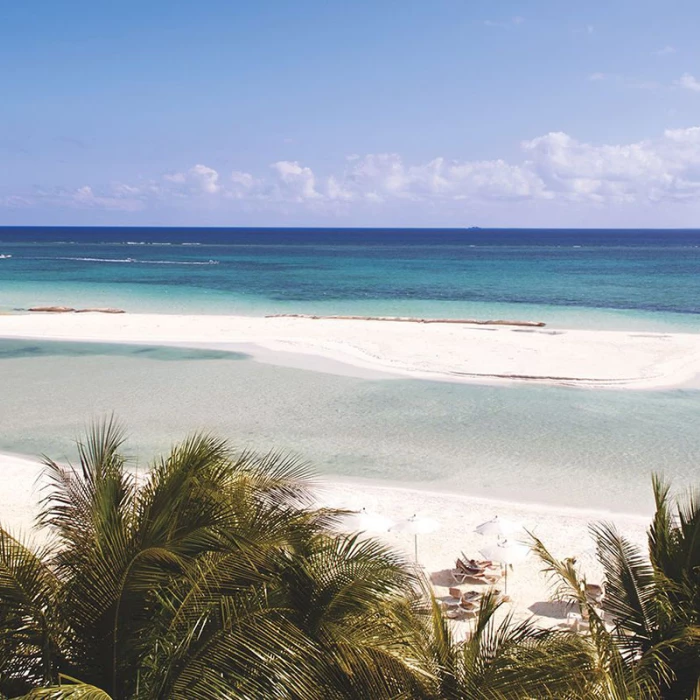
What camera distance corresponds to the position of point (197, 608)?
5547 mm

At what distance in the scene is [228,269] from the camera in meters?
81.4

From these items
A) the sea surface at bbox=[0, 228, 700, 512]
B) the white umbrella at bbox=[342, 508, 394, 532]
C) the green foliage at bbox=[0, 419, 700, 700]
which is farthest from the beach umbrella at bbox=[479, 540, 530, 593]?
the sea surface at bbox=[0, 228, 700, 512]

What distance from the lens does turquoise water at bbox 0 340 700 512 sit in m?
16.5

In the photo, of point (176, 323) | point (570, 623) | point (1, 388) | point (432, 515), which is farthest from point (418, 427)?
point (176, 323)

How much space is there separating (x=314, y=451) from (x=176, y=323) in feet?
79.6

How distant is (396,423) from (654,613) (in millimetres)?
13889

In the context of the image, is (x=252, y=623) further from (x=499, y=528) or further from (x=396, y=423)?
(x=396, y=423)

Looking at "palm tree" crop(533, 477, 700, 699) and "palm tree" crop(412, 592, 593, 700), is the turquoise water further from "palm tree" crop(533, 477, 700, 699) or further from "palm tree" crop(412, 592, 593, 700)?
"palm tree" crop(412, 592, 593, 700)

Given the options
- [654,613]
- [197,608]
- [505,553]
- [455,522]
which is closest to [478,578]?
[505,553]

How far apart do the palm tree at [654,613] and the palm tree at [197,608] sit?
1.45m

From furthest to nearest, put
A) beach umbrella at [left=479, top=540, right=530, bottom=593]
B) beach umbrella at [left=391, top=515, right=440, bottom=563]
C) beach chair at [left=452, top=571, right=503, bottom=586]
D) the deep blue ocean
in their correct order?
the deep blue ocean < beach umbrella at [left=391, top=515, right=440, bottom=563] < beach chair at [left=452, top=571, right=503, bottom=586] < beach umbrella at [left=479, top=540, right=530, bottom=593]

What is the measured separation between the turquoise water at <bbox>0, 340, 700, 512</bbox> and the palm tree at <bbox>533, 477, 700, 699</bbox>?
25.6ft

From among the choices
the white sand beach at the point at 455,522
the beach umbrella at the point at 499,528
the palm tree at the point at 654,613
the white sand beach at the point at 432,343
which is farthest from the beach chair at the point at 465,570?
the white sand beach at the point at 432,343

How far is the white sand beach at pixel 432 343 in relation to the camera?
2742cm
